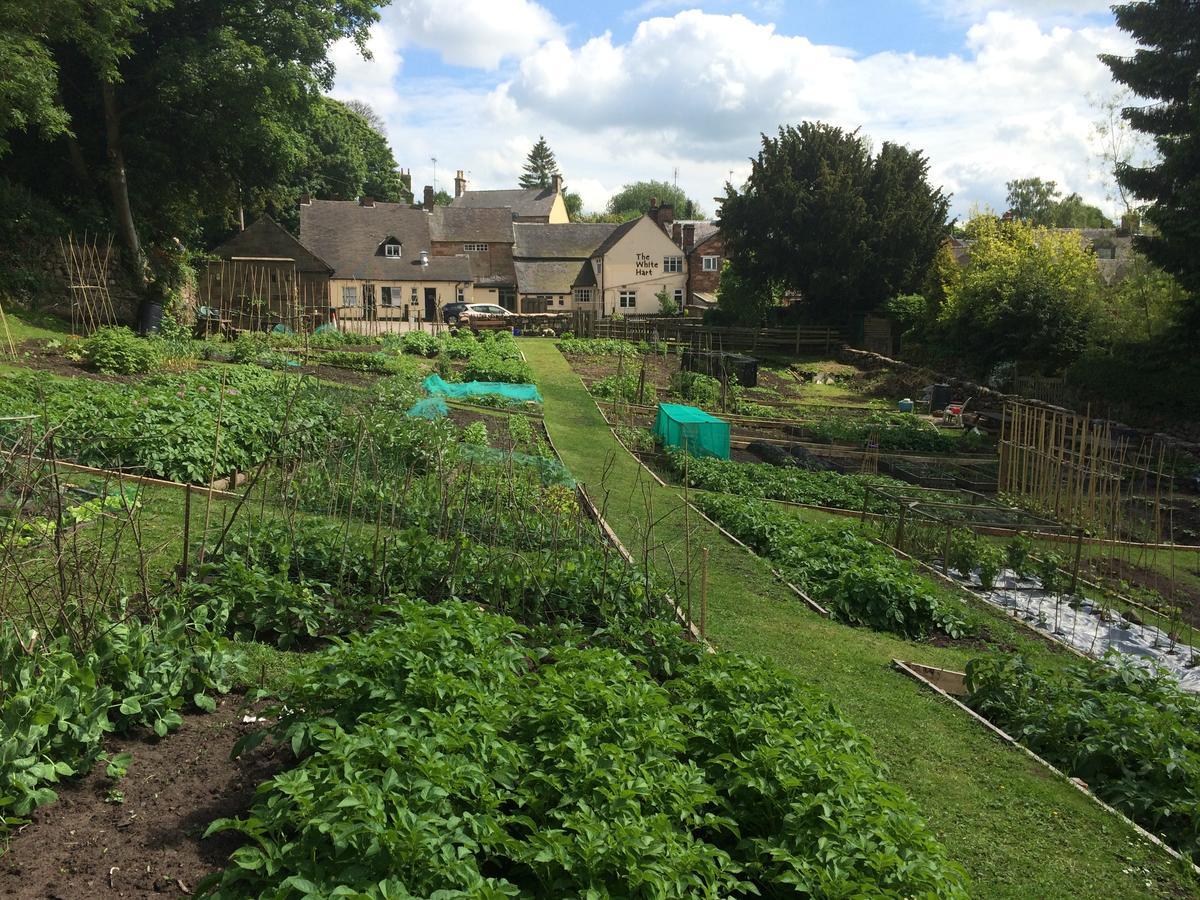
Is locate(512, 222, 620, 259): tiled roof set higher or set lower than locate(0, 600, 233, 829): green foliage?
higher

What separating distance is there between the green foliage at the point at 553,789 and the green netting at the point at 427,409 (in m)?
8.16

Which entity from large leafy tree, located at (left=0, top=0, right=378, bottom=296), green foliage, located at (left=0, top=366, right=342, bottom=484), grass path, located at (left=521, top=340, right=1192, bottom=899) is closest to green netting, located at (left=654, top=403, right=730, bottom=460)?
grass path, located at (left=521, top=340, right=1192, bottom=899)

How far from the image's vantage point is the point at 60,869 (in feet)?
12.4

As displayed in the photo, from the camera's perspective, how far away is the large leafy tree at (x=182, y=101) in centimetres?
2309

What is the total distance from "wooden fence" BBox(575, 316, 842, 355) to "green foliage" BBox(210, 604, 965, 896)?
117 feet

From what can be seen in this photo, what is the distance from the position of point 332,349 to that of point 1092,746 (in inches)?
923

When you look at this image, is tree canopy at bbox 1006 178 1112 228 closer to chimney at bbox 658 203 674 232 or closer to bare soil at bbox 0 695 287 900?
chimney at bbox 658 203 674 232

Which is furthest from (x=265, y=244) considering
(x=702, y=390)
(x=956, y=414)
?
(x=956, y=414)

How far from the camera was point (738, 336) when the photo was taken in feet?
135

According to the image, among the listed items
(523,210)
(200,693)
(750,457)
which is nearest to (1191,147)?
(750,457)

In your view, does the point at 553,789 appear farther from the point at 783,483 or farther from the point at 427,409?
the point at 783,483

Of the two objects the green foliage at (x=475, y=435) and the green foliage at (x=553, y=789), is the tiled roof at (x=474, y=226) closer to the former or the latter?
the green foliage at (x=475, y=435)

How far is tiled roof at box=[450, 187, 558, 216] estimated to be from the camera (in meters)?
83.8

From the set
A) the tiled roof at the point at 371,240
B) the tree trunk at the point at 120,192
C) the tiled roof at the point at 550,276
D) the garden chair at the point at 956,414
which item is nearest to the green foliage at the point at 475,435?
the tree trunk at the point at 120,192
